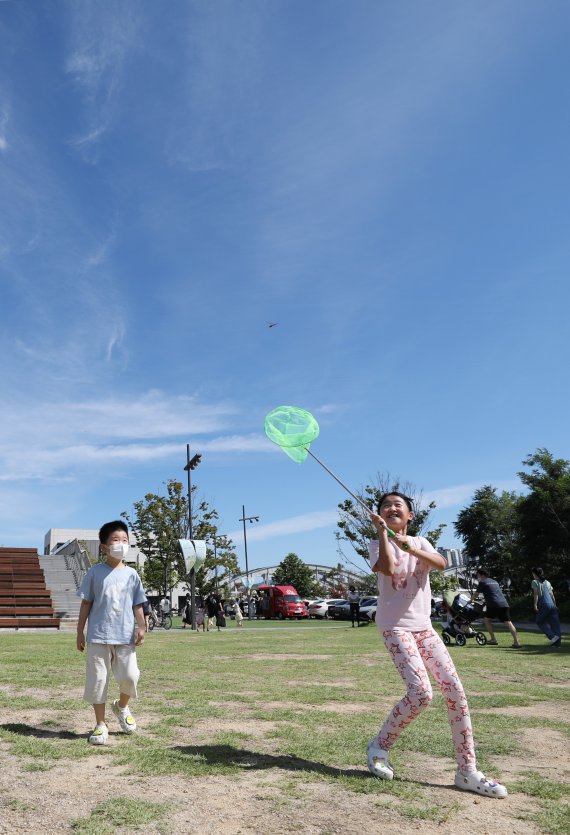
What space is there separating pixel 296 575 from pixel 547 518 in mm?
58216

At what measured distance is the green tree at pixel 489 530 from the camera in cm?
5222

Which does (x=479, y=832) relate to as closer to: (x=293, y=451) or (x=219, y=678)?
(x=293, y=451)

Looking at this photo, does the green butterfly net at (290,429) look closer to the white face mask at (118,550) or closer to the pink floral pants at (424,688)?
the white face mask at (118,550)

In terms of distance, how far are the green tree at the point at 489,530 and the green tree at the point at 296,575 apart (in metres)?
30.0

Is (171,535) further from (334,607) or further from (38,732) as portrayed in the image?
(38,732)

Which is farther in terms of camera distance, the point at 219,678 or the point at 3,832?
the point at 219,678

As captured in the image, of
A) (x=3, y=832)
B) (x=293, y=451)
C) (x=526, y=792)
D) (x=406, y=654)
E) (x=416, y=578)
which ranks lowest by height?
(x=526, y=792)

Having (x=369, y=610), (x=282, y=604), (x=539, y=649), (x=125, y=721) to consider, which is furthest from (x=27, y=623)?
(x=282, y=604)

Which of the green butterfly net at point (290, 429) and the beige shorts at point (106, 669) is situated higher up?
the green butterfly net at point (290, 429)

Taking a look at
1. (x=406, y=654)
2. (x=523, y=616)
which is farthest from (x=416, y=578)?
(x=523, y=616)

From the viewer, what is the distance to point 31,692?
6988 mm

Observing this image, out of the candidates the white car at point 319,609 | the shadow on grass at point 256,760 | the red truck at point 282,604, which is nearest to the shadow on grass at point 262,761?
the shadow on grass at point 256,760

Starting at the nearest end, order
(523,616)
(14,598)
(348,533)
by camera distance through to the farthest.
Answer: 1. (14,598)
2. (523,616)
3. (348,533)

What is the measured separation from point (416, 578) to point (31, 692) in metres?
5.22
